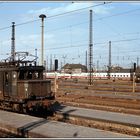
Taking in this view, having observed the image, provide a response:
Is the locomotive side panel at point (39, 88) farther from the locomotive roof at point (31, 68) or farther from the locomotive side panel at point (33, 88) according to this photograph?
the locomotive roof at point (31, 68)

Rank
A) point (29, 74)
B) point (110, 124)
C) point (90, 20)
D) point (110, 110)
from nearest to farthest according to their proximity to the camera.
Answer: point (110, 124)
point (29, 74)
point (110, 110)
point (90, 20)

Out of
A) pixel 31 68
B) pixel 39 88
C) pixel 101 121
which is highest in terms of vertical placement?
pixel 31 68

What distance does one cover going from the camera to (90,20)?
46.8 metres

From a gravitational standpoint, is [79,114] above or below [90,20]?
below

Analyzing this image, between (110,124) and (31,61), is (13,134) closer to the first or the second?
(110,124)

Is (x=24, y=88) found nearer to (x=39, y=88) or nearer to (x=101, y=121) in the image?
(x=39, y=88)

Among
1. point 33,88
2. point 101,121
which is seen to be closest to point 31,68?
point 33,88

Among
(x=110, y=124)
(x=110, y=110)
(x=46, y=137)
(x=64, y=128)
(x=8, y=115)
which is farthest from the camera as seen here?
(x=110, y=110)

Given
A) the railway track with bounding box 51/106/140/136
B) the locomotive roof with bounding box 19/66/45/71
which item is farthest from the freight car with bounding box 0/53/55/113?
the railway track with bounding box 51/106/140/136

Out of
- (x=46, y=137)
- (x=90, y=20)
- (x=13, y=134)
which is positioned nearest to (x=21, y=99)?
(x=13, y=134)

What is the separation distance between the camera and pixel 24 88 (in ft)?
63.1

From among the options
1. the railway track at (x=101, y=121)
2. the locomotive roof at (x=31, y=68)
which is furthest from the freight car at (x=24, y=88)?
the railway track at (x=101, y=121)

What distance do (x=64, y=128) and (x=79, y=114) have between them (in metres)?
5.32

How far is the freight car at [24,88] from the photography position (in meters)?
19.2
